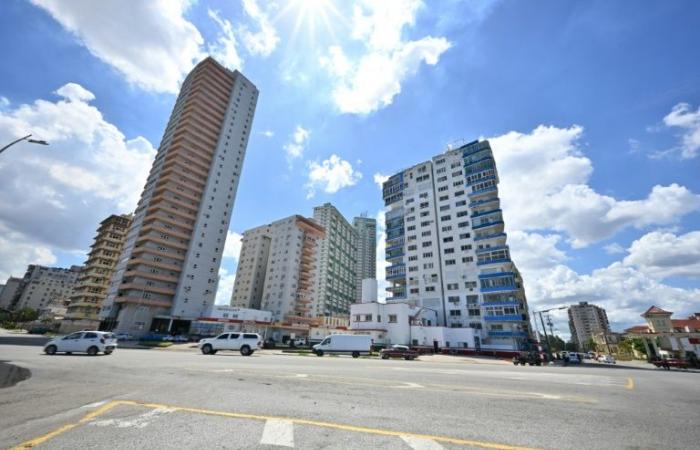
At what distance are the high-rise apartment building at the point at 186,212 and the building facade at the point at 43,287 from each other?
4557 inches

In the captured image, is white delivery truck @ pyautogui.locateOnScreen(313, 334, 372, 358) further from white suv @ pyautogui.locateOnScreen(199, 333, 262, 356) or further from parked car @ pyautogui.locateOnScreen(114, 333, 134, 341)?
parked car @ pyautogui.locateOnScreen(114, 333, 134, 341)

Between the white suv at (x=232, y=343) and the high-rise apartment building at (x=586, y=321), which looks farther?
the high-rise apartment building at (x=586, y=321)

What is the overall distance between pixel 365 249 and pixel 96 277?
113 meters

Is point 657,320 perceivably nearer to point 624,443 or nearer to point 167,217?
point 624,443

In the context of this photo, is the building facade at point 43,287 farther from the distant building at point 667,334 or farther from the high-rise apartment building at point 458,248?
the distant building at point 667,334

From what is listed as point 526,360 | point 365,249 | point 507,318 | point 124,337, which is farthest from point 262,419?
point 365,249

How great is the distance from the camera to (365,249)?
16125cm

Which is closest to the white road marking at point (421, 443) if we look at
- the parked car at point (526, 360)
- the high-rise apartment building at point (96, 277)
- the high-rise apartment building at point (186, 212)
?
the parked car at point (526, 360)

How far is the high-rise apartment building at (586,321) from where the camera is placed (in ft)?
606

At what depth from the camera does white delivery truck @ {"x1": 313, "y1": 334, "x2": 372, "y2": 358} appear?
3272cm

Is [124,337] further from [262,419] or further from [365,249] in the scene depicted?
[365,249]

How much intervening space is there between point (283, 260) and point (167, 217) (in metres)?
35.9

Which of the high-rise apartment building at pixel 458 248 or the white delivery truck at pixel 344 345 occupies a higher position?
the high-rise apartment building at pixel 458 248

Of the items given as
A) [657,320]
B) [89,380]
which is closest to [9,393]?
[89,380]
